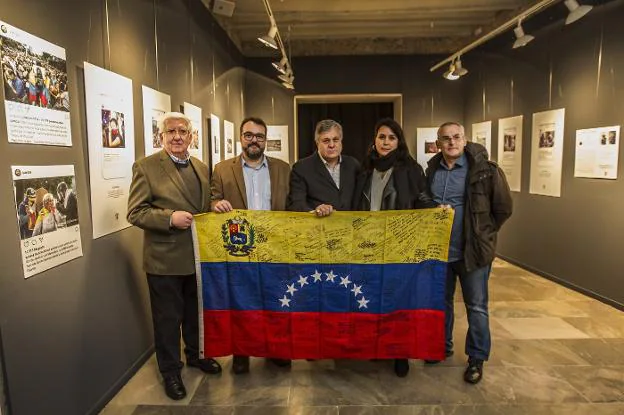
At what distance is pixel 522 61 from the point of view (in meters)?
5.75

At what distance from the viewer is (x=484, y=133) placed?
6.99m

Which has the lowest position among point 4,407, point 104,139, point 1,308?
point 4,407

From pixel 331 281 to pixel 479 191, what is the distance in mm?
1110

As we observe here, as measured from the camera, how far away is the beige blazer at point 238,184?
9.45 feet

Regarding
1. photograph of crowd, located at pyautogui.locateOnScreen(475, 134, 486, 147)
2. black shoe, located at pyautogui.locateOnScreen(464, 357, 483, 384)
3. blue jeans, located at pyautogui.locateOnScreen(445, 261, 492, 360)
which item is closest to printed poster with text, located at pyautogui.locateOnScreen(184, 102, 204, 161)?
blue jeans, located at pyautogui.locateOnScreen(445, 261, 492, 360)

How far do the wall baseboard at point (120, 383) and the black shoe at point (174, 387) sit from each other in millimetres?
323

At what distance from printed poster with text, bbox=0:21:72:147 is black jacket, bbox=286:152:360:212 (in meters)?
1.34

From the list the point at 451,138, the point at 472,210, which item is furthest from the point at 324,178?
the point at 472,210

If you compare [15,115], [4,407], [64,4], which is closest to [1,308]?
[4,407]

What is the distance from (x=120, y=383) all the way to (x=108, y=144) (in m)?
1.56

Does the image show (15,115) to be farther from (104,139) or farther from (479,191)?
(479,191)

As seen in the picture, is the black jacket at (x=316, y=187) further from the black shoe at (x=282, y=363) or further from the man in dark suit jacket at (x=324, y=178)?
the black shoe at (x=282, y=363)

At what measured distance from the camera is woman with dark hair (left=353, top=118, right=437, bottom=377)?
9.03 ft

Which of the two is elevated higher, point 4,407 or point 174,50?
point 174,50
